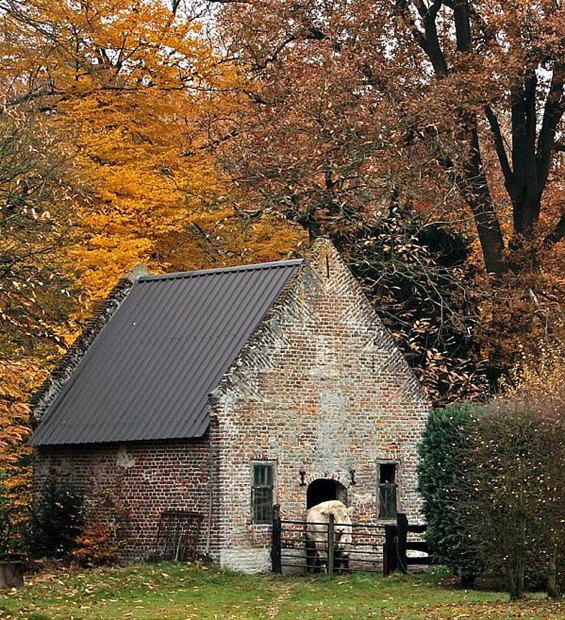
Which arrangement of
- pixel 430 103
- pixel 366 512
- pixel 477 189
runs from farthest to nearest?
pixel 477 189 → pixel 430 103 → pixel 366 512

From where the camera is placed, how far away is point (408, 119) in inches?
1403

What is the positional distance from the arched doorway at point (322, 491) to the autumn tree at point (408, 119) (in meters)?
6.65

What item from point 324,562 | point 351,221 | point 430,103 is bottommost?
point 324,562

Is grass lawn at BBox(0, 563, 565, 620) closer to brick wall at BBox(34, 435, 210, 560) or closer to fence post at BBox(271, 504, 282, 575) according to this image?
fence post at BBox(271, 504, 282, 575)

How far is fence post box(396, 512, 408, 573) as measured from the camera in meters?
28.1

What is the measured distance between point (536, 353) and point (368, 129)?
A: 6957mm

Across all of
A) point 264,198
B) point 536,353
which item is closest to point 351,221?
point 264,198

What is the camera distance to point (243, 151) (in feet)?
117

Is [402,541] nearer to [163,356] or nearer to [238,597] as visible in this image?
[238,597]

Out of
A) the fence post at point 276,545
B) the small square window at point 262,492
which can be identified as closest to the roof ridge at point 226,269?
the small square window at point 262,492

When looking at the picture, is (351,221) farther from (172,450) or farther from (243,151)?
(172,450)

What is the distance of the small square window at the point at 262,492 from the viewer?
95.4 ft

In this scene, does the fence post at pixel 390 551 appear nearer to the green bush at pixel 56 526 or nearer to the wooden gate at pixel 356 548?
the wooden gate at pixel 356 548

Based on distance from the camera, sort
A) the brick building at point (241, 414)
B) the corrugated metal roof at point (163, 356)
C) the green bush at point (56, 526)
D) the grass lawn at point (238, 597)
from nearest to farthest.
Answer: the grass lawn at point (238, 597) < the brick building at point (241, 414) < the corrugated metal roof at point (163, 356) < the green bush at point (56, 526)
